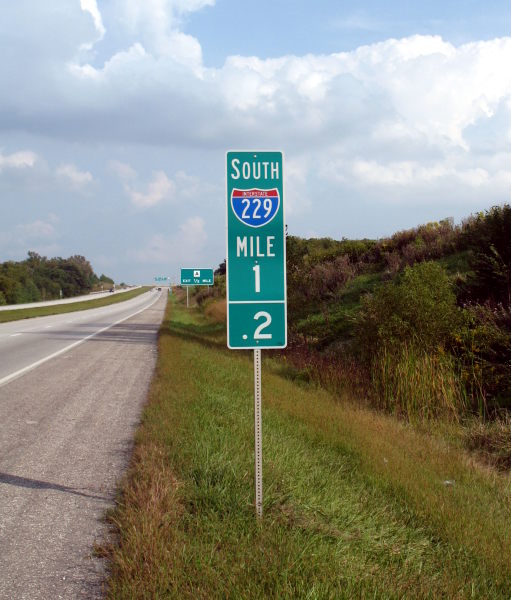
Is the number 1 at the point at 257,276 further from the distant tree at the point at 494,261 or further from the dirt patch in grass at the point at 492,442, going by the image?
the distant tree at the point at 494,261

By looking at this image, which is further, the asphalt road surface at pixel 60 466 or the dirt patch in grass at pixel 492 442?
the dirt patch in grass at pixel 492 442

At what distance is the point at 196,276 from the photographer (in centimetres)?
4738

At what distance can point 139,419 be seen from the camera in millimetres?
8797

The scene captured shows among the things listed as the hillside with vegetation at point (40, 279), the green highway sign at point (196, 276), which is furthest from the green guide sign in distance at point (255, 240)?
the hillside with vegetation at point (40, 279)

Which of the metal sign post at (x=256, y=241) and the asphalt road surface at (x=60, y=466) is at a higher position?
the metal sign post at (x=256, y=241)

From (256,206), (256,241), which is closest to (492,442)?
(256,241)

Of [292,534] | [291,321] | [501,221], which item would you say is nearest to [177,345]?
[291,321]

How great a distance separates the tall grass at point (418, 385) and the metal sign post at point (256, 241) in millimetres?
6189

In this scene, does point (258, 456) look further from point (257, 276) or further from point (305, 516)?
point (257, 276)

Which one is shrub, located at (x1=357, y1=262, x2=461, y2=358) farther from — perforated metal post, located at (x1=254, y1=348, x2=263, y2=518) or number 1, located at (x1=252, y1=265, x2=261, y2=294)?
number 1, located at (x1=252, y1=265, x2=261, y2=294)

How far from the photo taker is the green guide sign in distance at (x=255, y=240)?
15.6ft

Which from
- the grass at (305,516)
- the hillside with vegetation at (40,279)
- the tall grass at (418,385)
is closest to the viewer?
the grass at (305,516)

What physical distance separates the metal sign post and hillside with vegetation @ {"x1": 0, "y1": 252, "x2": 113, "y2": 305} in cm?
9408

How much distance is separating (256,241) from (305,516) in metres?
2.14
